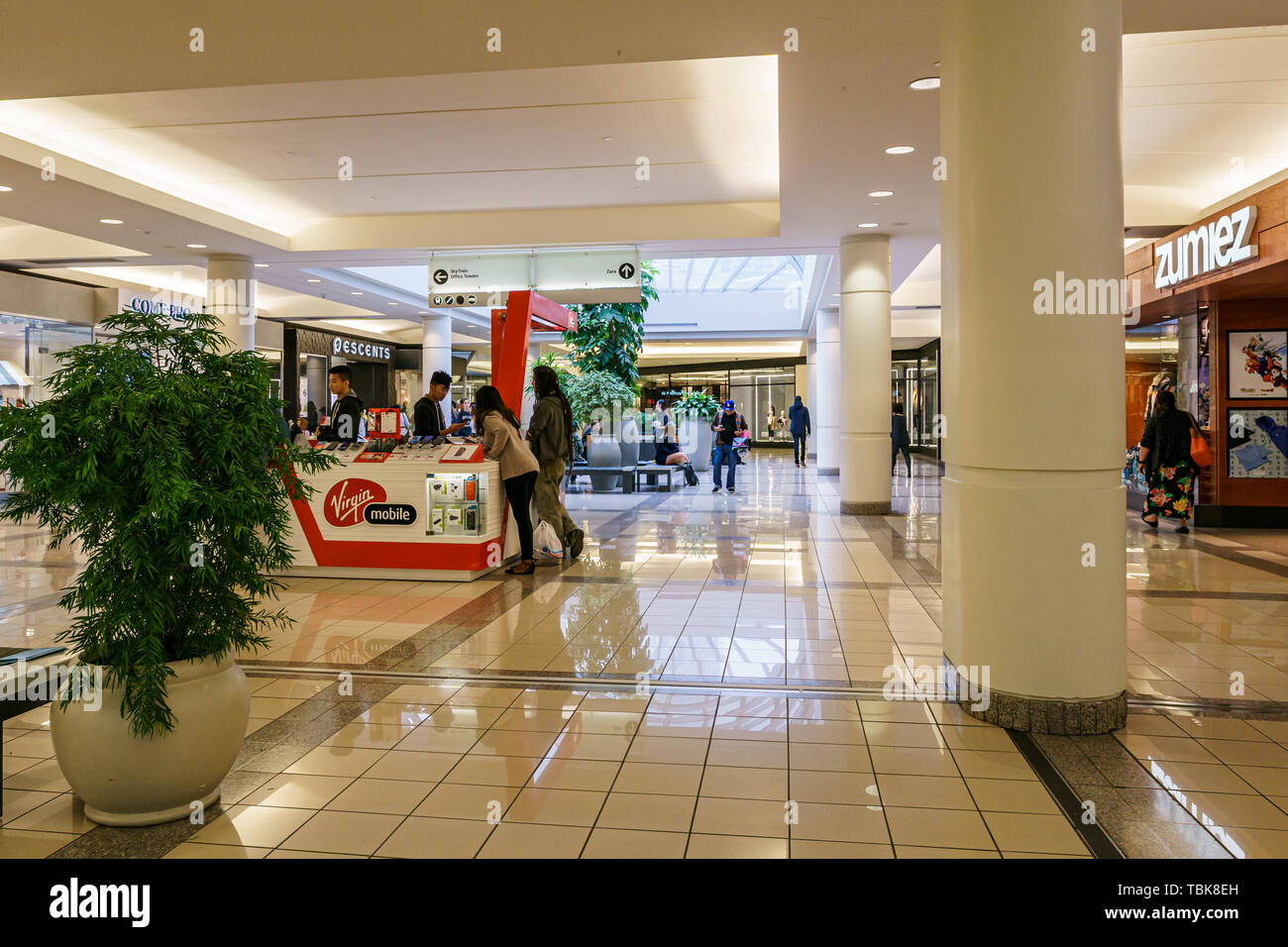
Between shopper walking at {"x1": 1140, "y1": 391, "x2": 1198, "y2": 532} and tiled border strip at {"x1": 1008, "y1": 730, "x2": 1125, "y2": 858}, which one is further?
shopper walking at {"x1": 1140, "y1": 391, "x2": 1198, "y2": 532}

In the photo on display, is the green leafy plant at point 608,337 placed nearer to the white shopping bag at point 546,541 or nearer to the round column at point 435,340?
the round column at point 435,340

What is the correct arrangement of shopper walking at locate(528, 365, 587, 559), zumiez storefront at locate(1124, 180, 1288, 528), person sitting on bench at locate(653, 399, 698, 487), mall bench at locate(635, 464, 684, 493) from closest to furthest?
shopper walking at locate(528, 365, 587, 559) → zumiez storefront at locate(1124, 180, 1288, 528) → mall bench at locate(635, 464, 684, 493) → person sitting on bench at locate(653, 399, 698, 487)

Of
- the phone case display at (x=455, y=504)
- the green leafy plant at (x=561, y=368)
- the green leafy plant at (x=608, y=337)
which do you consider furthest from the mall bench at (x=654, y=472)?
the phone case display at (x=455, y=504)

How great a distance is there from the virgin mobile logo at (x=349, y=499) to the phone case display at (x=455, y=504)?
0.43 meters

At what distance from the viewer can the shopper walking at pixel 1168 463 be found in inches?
385

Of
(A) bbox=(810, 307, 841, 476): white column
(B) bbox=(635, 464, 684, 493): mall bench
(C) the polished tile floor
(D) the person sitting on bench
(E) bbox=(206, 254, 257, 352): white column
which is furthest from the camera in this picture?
(A) bbox=(810, 307, 841, 476): white column

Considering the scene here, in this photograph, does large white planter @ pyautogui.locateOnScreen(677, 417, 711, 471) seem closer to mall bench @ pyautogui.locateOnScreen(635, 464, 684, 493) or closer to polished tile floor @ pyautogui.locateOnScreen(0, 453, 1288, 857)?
mall bench @ pyautogui.locateOnScreen(635, 464, 684, 493)

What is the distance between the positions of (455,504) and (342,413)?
136 cm

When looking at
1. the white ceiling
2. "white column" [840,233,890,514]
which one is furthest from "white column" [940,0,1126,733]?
"white column" [840,233,890,514]

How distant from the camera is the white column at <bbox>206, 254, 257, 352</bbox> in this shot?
11.7 metres

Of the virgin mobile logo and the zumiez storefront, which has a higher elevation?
the zumiez storefront

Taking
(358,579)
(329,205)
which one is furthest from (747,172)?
(358,579)

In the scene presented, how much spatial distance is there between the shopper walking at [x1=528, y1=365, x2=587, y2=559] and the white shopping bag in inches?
5.9

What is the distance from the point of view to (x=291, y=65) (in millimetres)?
5418
